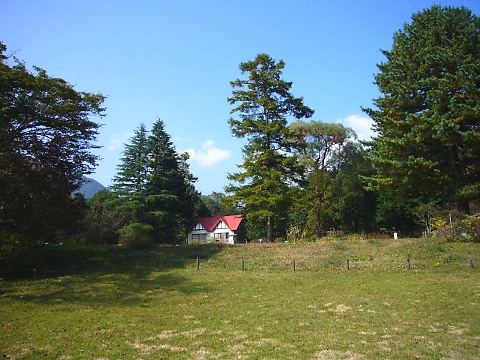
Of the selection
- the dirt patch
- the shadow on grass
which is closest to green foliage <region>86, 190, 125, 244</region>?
the shadow on grass

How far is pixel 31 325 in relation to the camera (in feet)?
35.7

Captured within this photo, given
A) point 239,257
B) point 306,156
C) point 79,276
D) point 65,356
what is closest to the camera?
point 65,356

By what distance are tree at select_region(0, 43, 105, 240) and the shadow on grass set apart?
6.33 feet

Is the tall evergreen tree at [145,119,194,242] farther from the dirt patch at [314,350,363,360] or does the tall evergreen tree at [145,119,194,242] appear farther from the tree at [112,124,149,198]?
the dirt patch at [314,350,363,360]

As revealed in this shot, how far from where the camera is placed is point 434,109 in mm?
22344

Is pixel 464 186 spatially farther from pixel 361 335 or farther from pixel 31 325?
pixel 31 325

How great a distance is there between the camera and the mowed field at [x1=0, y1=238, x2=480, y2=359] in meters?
8.75

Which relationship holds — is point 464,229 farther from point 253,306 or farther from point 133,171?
point 133,171

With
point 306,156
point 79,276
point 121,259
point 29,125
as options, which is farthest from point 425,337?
point 306,156

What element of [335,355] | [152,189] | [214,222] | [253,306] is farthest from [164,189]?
[335,355]

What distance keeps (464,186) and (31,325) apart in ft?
79.8

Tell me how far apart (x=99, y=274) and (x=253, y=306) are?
1187 centimetres

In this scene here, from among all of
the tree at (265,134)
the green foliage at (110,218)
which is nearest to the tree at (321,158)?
the tree at (265,134)

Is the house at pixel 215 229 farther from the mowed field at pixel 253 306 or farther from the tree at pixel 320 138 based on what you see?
the mowed field at pixel 253 306
